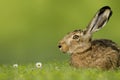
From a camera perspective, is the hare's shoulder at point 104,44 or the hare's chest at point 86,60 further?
the hare's shoulder at point 104,44

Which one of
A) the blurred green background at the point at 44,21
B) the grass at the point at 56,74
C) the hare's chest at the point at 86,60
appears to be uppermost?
the blurred green background at the point at 44,21

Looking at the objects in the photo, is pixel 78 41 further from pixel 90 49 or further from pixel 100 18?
pixel 100 18

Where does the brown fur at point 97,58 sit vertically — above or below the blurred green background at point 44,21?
below

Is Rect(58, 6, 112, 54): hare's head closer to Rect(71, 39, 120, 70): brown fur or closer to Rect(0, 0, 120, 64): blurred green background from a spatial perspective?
Rect(71, 39, 120, 70): brown fur

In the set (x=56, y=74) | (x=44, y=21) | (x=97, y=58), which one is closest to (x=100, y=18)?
(x=97, y=58)

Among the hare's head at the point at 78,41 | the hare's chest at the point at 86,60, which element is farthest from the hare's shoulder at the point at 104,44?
the hare's chest at the point at 86,60

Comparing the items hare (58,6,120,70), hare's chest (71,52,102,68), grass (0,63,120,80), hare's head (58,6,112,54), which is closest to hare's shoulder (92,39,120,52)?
hare (58,6,120,70)

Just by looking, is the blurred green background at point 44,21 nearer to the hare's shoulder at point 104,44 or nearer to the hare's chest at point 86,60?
the hare's shoulder at point 104,44
